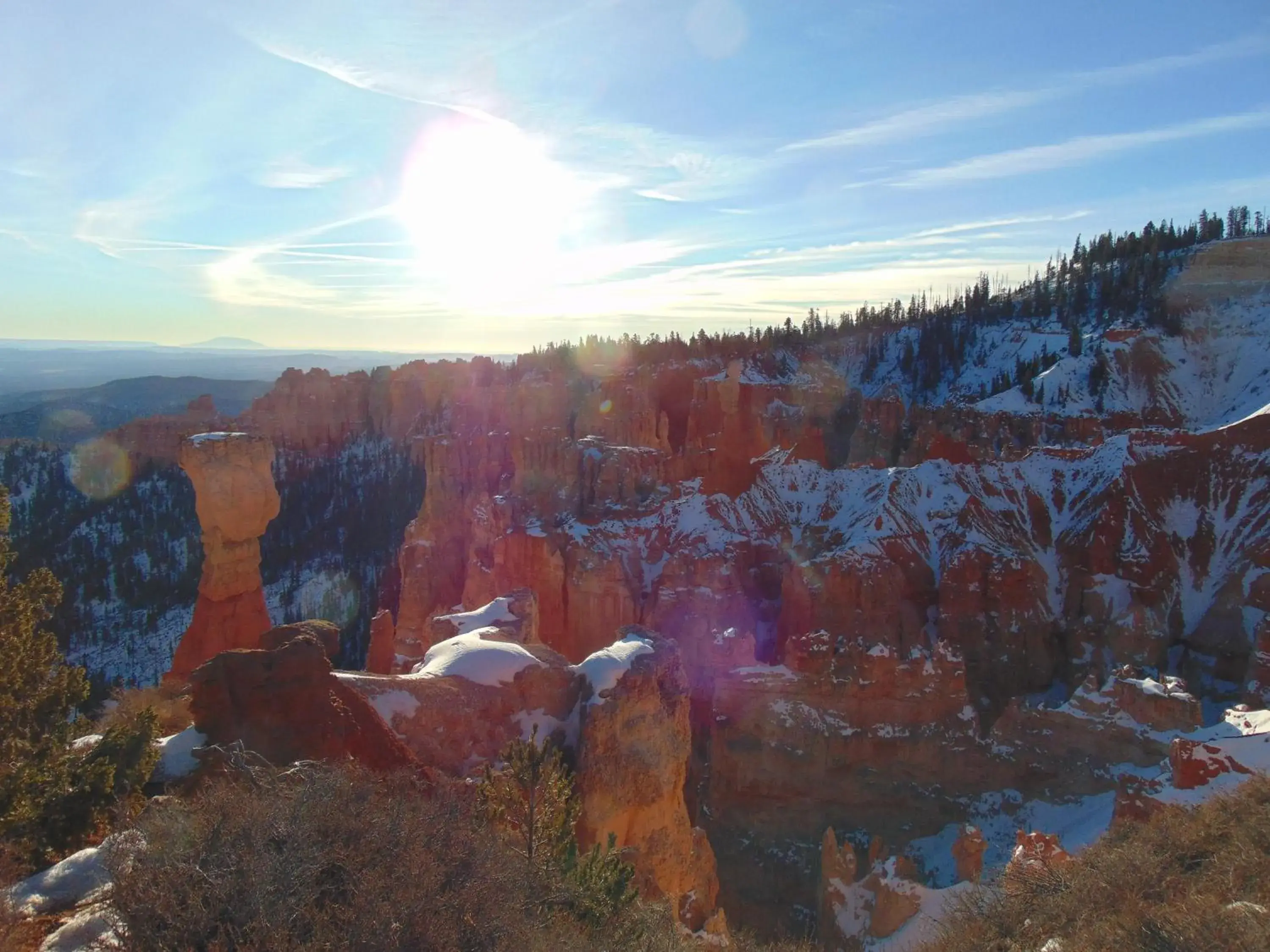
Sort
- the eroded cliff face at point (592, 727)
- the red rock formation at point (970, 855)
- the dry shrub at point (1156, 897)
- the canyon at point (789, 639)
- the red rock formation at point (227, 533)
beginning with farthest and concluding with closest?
1. the red rock formation at point (227, 533)
2. the red rock formation at point (970, 855)
3. the canyon at point (789, 639)
4. the eroded cliff face at point (592, 727)
5. the dry shrub at point (1156, 897)

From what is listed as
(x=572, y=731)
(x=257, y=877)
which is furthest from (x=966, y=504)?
(x=257, y=877)

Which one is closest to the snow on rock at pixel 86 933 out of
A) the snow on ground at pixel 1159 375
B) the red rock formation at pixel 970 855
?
the red rock formation at pixel 970 855

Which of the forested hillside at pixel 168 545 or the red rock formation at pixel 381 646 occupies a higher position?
the red rock formation at pixel 381 646

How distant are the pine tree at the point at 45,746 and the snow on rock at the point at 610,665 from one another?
7120 millimetres

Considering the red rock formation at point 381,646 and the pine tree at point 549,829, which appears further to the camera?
the red rock formation at point 381,646

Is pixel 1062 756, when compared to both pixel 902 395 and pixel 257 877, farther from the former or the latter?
pixel 902 395

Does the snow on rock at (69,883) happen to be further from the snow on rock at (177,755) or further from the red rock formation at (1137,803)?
the red rock formation at (1137,803)

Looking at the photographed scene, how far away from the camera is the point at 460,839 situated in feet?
25.7

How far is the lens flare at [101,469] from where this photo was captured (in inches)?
3108

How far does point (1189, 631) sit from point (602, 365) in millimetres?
59813

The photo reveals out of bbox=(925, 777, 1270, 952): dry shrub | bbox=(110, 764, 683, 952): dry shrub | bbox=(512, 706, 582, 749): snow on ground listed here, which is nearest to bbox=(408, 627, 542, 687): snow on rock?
bbox=(512, 706, 582, 749): snow on ground

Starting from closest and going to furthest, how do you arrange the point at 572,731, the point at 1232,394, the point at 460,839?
the point at 460,839, the point at 572,731, the point at 1232,394

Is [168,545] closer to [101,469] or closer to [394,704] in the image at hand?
[101,469]

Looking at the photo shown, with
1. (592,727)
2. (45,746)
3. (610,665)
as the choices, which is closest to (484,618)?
(610,665)
